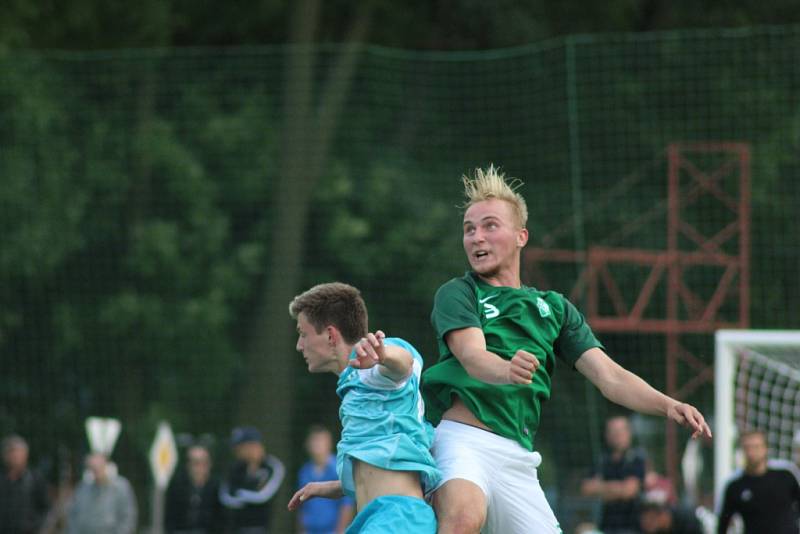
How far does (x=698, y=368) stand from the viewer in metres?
15.6

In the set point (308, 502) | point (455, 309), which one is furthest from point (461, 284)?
point (308, 502)

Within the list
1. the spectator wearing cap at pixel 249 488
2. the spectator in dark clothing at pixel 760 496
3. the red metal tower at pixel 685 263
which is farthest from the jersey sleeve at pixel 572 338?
the red metal tower at pixel 685 263

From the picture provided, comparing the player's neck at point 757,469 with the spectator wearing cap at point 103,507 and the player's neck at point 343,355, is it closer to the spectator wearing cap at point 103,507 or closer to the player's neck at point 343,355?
the player's neck at point 343,355

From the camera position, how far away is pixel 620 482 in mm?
11148

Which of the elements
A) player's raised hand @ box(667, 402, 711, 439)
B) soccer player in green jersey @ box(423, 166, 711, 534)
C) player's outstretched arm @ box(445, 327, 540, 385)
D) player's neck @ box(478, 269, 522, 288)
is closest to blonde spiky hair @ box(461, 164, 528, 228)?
soccer player in green jersey @ box(423, 166, 711, 534)

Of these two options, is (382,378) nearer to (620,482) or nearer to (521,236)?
(521,236)

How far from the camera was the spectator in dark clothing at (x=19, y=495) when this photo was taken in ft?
43.7

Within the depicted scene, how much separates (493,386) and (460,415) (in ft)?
0.55

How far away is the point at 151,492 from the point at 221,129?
408 centimetres

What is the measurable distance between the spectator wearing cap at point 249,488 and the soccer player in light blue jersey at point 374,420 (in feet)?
23.9

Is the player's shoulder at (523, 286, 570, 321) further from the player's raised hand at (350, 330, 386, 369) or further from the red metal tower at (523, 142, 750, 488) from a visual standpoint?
the red metal tower at (523, 142, 750, 488)

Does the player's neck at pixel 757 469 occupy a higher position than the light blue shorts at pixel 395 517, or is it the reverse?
the light blue shorts at pixel 395 517

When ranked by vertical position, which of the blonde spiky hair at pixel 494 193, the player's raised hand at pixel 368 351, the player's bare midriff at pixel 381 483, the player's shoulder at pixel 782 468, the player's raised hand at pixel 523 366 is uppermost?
the blonde spiky hair at pixel 494 193

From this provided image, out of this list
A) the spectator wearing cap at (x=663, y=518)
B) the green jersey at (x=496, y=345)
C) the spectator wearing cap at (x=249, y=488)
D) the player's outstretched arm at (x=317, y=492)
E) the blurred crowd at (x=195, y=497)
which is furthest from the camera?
the spectator wearing cap at (x=249, y=488)
